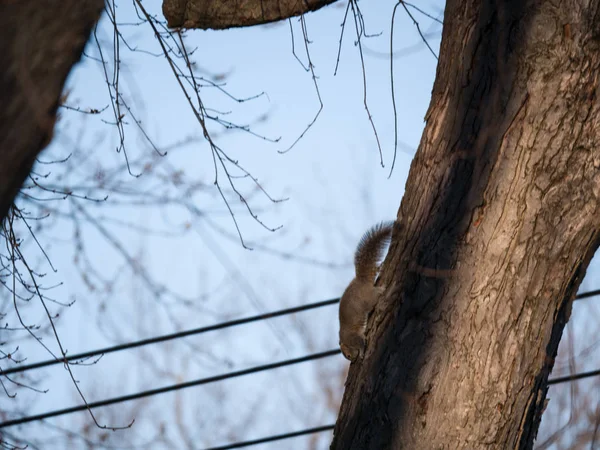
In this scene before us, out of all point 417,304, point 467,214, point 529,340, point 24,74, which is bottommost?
point 24,74

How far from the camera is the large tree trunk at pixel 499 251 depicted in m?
1.98

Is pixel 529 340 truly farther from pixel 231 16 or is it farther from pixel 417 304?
pixel 231 16

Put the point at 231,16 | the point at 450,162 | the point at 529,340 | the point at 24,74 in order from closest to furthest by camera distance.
Result: the point at 24,74 < the point at 529,340 < the point at 450,162 < the point at 231,16

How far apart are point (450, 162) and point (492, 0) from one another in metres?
0.48

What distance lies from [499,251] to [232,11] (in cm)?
166

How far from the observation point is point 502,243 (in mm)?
2006

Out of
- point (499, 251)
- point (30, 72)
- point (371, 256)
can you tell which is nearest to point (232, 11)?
point (371, 256)

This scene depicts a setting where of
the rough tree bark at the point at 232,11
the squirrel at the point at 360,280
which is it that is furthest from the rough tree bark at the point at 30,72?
the rough tree bark at the point at 232,11

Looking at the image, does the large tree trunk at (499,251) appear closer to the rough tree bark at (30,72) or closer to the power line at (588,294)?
the rough tree bark at (30,72)

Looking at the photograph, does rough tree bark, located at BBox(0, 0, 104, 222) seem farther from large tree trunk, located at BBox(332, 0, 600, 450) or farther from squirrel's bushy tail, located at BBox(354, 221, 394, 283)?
squirrel's bushy tail, located at BBox(354, 221, 394, 283)

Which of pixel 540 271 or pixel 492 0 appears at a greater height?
pixel 492 0

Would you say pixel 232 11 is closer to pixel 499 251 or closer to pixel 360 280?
pixel 360 280

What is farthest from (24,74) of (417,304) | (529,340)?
(529,340)

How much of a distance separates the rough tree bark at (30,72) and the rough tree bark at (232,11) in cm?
200
